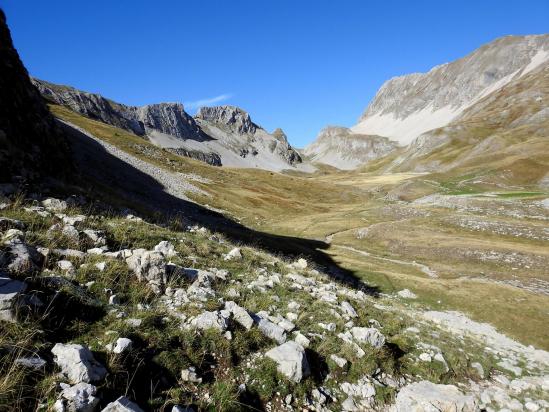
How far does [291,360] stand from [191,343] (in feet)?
7.87

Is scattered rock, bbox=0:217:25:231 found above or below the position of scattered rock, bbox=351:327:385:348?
below

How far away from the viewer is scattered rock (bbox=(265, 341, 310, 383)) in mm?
8344

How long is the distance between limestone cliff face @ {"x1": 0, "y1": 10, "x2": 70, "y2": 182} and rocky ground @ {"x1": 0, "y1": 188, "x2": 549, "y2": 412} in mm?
5642

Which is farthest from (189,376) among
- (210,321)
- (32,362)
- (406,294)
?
(406,294)

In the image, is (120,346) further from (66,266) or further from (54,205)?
(54,205)

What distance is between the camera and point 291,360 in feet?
28.0

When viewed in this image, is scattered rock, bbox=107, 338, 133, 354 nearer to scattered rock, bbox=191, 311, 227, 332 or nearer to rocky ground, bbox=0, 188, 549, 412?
rocky ground, bbox=0, 188, 549, 412

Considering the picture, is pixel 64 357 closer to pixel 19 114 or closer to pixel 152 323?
pixel 152 323

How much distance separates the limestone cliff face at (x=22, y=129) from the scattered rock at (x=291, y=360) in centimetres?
1535

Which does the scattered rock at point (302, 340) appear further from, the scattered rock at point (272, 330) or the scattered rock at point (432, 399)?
the scattered rock at point (432, 399)

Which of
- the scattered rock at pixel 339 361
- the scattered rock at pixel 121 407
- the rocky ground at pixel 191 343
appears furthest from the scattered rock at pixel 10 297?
the scattered rock at pixel 339 361

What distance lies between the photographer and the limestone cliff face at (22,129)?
18625 mm

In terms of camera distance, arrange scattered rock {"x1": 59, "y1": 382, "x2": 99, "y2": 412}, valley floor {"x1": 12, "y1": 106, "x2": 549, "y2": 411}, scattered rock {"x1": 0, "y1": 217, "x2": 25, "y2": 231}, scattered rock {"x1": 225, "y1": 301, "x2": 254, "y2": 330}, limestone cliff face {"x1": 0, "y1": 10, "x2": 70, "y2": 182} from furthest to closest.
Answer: limestone cliff face {"x1": 0, "y1": 10, "x2": 70, "y2": 182} → scattered rock {"x1": 0, "y1": 217, "x2": 25, "y2": 231} → valley floor {"x1": 12, "y1": 106, "x2": 549, "y2": 411} → scattered rock {"x1": 225, "y1": 301, "x2": 254, "y2": 330} → scattered rock {"x1": 59, "y1": 382, "x2": 99, "y2": 412}

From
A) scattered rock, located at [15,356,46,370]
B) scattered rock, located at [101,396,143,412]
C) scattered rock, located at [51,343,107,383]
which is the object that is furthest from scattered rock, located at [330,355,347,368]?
scattered rock, located at [15,356,46,370]
